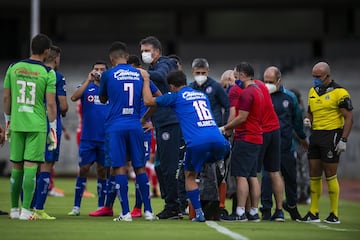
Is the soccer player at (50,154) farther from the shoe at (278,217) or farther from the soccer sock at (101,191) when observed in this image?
the shoe at (278,217)

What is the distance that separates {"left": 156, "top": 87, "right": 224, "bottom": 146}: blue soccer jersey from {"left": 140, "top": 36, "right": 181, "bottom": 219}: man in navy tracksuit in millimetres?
1086

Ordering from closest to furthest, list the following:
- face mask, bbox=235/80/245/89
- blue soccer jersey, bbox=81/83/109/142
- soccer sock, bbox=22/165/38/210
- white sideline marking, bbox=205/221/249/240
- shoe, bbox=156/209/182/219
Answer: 1. white sideline marking, bbox=205/221/249/240
2. soccer sock, bbox=22/165/38/210
3. shoe, bbox=156/209/182/219
4. face mask, bbox=235/80/245/89
5. blue soccer jersey, bbox=81/83/109/142

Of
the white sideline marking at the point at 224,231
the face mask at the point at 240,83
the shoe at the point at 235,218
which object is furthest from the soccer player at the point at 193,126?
the face mask at the point at 240,83

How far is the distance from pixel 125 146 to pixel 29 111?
53.5 inches

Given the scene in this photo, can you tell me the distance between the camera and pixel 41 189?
1351cm

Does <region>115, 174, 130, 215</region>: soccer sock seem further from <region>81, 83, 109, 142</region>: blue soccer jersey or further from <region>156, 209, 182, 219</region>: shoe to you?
<region>81, 83, 109, 142</region>: blue soccer jersey

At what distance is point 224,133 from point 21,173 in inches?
118

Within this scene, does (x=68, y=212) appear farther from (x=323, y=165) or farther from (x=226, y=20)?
(x=226, y=20)

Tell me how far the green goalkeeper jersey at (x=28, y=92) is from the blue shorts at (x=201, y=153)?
6.33 ft

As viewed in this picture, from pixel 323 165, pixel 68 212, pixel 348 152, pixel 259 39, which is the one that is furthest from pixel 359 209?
pixel 259 39

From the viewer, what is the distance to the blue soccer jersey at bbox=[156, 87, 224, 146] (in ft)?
41.8

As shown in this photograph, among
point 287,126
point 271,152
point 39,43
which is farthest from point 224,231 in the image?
point 287,126

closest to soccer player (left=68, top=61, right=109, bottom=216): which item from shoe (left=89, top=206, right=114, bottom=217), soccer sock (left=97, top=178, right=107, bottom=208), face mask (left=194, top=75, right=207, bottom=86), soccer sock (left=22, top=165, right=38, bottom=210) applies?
soccer sock (left=97, top=178, right=107, bottom=208)

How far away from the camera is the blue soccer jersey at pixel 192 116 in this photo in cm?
1273
